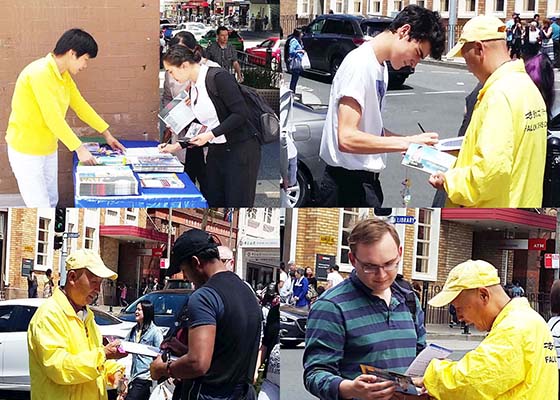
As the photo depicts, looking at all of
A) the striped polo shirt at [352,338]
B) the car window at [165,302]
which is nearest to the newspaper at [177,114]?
the car window at [165,302]

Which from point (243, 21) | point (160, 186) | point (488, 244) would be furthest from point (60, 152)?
point (488, 244)

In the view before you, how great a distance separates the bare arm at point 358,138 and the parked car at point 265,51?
52 centimetres

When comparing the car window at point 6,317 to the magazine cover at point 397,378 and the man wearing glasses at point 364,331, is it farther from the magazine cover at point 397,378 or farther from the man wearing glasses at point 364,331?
the magazine cover at point 397,378

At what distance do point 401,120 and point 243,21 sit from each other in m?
1.05

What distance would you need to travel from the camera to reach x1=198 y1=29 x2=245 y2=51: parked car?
5.51 m

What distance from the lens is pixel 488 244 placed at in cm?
522

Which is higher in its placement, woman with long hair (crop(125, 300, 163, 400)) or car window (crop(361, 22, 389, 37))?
car window (crop(361, 22, 389, 37))

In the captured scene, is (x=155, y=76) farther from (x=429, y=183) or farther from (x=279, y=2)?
(x=429, y=183)

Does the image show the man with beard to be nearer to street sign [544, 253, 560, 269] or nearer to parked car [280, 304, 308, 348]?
Result: parked car [280, 304, 308, 348]

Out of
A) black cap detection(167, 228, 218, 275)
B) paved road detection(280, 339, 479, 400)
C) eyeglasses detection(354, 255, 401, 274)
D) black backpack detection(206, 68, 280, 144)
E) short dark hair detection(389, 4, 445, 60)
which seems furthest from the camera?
black backpack detection(206, 68, 280, 144)

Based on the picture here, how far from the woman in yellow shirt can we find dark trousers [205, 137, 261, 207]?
67 cm

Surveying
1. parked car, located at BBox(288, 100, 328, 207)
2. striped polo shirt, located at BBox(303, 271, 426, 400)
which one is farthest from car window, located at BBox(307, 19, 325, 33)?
striped polo shirt, located at BBox(303, 271, 426, 400)

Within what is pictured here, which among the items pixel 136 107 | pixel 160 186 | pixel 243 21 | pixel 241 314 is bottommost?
pixel 241 314

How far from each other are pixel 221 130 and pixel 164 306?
3.33 feet
